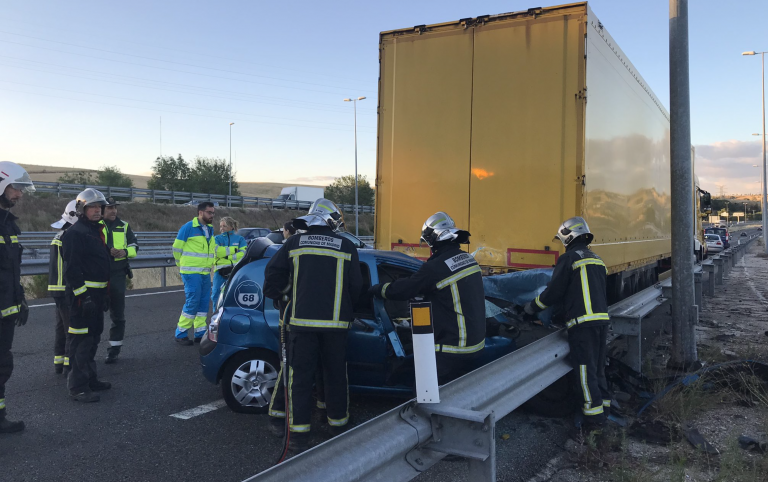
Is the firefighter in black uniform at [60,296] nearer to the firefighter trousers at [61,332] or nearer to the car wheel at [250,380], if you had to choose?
the firefighter trousers at [61,332]

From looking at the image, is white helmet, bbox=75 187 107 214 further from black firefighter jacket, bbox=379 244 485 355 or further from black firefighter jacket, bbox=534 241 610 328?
black firefighter jacket, bbox=534 241 610 328

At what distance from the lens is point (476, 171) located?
637 centimetres

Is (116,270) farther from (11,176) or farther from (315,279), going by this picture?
(315,279)

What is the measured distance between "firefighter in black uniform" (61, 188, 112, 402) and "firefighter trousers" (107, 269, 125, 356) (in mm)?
1045

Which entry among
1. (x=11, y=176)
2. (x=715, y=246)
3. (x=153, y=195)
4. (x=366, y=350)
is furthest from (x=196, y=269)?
(x=715, y=246)

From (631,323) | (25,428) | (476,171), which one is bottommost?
(25,428)

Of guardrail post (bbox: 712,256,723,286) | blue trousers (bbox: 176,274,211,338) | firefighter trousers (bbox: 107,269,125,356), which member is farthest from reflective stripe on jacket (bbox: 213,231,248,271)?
guardrail post (bbox: 712,256,723,286)

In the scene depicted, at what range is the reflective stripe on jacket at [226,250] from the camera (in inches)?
306

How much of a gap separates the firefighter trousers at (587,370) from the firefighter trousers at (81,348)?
13.9 ft

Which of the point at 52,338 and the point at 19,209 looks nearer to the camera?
the point at 52,338

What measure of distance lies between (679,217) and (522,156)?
1794 millimetres

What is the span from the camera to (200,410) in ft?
15.9

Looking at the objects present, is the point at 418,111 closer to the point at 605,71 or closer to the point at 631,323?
the point at 605,71

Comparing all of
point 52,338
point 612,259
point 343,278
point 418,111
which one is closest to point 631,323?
point 612,259
